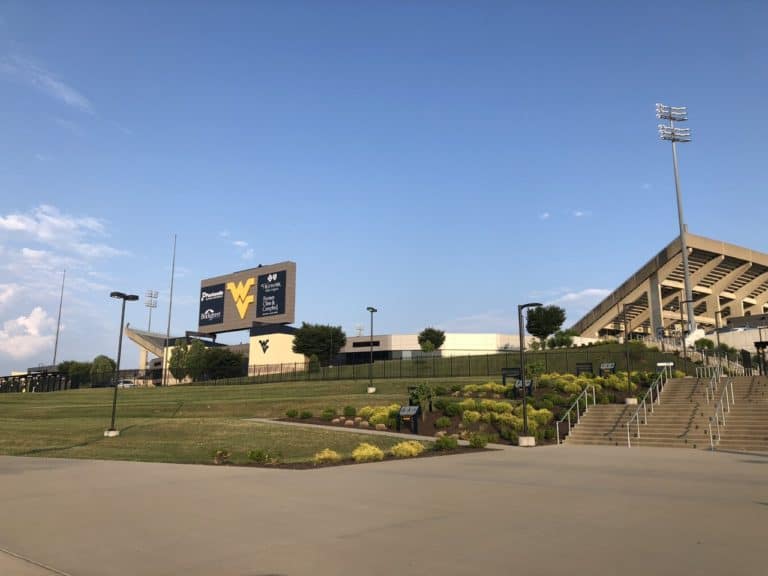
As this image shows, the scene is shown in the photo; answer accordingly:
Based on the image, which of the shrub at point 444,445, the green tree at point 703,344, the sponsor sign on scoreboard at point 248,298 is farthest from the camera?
the sponsor sign on scoreboard at point 248,298

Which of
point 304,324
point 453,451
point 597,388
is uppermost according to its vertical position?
point 304,324

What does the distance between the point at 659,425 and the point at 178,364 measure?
66.6m

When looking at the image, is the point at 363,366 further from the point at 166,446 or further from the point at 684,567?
the point at 684,567

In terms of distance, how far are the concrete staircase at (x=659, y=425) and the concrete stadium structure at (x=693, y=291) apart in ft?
162

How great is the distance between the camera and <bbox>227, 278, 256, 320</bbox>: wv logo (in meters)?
78.0

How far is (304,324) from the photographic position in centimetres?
7294

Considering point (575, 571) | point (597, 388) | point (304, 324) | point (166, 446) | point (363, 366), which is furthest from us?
point (304, 324)

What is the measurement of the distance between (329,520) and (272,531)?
40.1 inches

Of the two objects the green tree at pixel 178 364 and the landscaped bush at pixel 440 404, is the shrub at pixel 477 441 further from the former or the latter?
the green tree at pixel 178 364

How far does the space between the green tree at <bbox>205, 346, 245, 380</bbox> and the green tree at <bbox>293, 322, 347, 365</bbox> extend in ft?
34.5

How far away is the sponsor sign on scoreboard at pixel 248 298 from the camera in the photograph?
73.9m

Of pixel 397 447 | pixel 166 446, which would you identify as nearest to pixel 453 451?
pixel 397 447

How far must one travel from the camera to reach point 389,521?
8.34m

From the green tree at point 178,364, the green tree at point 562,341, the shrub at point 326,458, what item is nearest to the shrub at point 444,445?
the shrub at point 326,458
